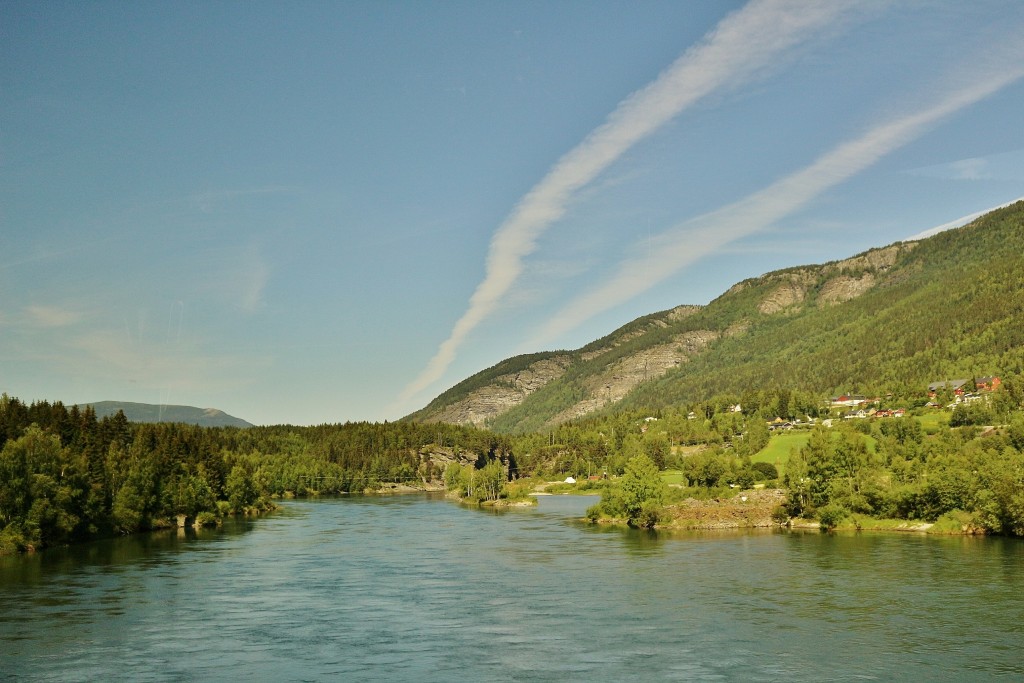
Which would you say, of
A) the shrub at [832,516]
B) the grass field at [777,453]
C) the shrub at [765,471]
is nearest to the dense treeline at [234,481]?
the shrub at [832,516]

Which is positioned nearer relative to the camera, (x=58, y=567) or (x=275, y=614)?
(x=275, y=614)

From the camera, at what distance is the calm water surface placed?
42.9 meters

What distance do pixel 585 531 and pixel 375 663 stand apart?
74.3m

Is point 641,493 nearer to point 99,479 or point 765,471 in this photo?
point 765,471

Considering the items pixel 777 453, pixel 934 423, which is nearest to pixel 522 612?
pixel 777 453

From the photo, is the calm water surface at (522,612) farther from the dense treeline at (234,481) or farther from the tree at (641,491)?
the tree at (641,491)

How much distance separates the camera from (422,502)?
196250mm

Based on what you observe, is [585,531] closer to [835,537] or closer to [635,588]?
[835,537]

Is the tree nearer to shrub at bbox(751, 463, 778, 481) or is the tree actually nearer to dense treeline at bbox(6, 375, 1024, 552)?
dense treeline at bbox(6, 375, 1024, 552)

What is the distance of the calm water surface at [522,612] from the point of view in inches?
1690

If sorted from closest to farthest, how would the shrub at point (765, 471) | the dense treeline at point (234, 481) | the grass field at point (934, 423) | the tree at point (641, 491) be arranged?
the dense treeline at point (234, 481)
the tree at point (641, 491)
the shrub at point (765, 471)
the grass field at point (934, 423)

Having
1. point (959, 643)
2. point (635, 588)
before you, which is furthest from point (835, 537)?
point (959, 643)

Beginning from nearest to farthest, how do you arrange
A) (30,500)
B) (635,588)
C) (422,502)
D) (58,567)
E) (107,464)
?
(635,588) < (58,567) < (30,500) < (107,464) < (422,502)

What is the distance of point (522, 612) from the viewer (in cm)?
5753
